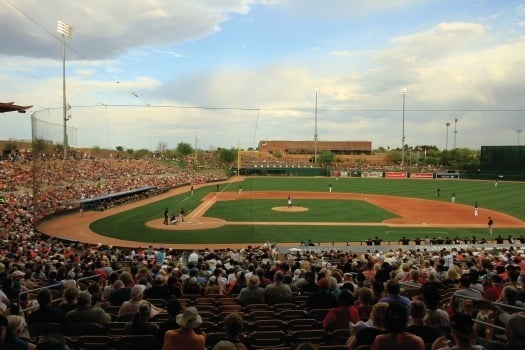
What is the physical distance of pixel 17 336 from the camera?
15.1 ft

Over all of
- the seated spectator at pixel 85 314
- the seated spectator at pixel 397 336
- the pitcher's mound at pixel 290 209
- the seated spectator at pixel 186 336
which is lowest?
the pitcher's mound at pixel 290 209

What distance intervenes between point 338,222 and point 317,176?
54645 millimetres

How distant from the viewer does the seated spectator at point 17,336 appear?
4.30 meters

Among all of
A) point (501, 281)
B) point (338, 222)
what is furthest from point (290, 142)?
point (501, 281)

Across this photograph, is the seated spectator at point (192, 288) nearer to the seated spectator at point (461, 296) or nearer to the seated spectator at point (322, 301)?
the seated spectator at point (322, 301)

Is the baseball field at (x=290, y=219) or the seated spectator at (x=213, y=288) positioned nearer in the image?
the seated spectator at (x=213, y=288)

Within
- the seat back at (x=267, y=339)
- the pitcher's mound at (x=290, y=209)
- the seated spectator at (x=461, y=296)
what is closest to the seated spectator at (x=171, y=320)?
the seat back at (x=267, y=339)

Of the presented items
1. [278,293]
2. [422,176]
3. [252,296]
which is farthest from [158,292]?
[422,176]

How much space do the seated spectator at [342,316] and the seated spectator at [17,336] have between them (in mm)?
3710

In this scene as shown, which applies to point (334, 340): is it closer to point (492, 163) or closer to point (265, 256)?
point (265, 256)

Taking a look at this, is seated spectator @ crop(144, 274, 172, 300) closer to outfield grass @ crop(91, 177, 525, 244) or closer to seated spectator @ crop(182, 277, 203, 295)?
seated spectator @ crop(182, 277, 203, 295)

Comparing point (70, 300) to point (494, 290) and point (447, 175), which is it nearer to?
point (494, 290)

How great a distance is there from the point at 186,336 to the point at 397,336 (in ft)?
7.39

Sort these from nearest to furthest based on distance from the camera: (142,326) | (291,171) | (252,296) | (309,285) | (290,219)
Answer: (142,326), (252,296), (309,285), (290,219), (291,171)
